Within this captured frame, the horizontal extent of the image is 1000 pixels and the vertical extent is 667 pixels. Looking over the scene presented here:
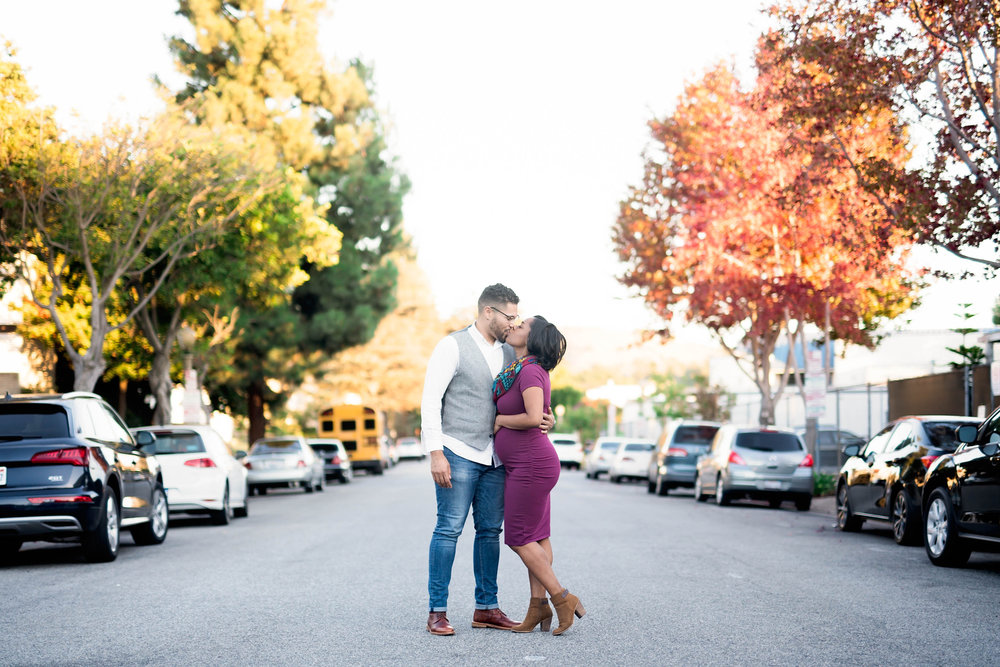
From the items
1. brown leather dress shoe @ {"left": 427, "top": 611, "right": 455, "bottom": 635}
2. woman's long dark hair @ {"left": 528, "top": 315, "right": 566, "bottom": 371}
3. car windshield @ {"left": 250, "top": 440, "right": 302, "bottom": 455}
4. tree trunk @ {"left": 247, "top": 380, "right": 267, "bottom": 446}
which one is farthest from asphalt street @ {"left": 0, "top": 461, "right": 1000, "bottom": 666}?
tree trunk @ {"left": 247, "top": 380, "right": 267, "bottom": 446}

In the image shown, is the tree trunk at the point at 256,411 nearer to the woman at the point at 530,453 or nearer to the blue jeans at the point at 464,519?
the blue jeans at the point at 464,519

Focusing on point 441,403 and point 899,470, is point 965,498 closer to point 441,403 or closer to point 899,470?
point 899,470

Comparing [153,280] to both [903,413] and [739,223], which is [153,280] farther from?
[903,413]

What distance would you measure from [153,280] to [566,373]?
348 feet

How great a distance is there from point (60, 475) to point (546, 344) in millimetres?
6352

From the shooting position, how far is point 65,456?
12.3m

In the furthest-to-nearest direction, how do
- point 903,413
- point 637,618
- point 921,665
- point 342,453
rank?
point 342,453, point 903,413, point 637,618, point 921,665

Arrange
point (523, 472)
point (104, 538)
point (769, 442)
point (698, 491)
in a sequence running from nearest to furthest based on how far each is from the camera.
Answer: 1. point (523, 472)
2. point (104, 538)
3. point (769, 442)
4. point (698, 491)

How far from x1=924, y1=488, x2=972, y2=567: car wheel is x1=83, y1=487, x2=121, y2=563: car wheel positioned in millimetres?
8044

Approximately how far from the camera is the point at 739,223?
26.9m

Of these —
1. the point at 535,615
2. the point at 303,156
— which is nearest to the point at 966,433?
the point at 535,615

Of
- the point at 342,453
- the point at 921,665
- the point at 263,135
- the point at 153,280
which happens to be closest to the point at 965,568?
the point at 921,665

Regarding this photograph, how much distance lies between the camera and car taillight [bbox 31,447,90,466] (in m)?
12.2

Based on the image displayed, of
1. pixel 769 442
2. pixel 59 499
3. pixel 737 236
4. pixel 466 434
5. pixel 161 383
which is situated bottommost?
pixel 59 499
